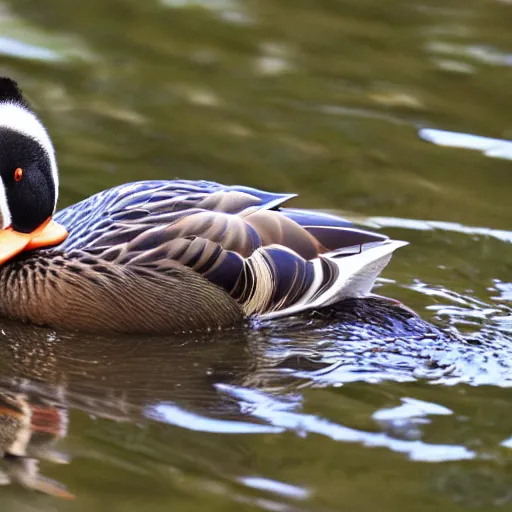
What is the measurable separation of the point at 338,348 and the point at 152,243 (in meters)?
1.25

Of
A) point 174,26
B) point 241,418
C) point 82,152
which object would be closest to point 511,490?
point 241,418

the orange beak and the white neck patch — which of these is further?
the orange beak

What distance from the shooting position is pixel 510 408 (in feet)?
21.0

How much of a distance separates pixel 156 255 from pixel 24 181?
923mm

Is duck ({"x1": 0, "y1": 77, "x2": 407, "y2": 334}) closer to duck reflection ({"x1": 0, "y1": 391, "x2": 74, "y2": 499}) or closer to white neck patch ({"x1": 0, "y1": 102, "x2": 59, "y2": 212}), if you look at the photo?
white neck patch ({"x1": 0, "y1": 102, "x2": 59, "y2": 212})

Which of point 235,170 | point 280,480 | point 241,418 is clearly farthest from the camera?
point 235,170

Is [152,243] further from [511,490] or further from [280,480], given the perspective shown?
[511,490]

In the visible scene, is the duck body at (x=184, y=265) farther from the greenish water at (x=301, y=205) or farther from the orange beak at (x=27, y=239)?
the greenish water at (x=301, y=205)

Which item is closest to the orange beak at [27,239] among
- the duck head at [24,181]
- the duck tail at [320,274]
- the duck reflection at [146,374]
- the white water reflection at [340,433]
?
the duck head at [24,181]

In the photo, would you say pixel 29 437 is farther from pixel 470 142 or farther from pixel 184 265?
pixel 470 142

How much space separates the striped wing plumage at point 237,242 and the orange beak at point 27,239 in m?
0.08

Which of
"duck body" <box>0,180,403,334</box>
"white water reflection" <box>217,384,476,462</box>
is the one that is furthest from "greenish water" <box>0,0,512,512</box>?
"duck body" <box>0,180,403,334</box>

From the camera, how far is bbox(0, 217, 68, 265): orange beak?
738 cm

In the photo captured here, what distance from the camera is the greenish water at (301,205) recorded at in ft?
18.7
